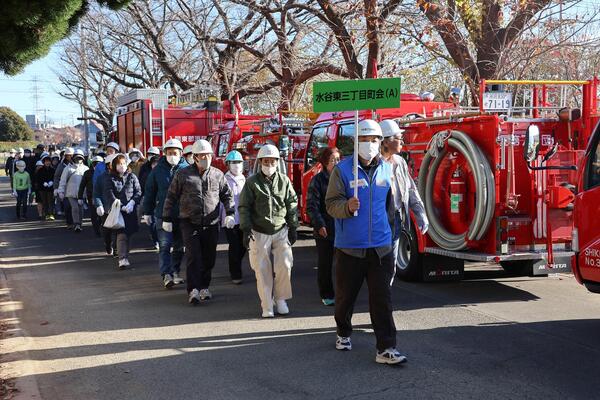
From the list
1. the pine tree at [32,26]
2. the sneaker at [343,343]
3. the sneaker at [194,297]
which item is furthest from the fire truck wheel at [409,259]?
the pine tree at [32,26]

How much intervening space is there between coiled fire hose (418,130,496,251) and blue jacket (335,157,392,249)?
2539mm

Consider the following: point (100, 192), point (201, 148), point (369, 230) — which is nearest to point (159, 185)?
point (201, 148)

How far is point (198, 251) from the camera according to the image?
340 inches

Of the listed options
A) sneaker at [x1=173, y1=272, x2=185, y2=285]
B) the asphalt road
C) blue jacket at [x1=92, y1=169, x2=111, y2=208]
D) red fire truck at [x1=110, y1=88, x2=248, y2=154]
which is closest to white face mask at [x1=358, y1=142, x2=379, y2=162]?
the asphalt road

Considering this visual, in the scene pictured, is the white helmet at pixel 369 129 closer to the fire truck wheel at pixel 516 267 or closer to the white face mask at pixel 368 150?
the white face mask at pixel 368 150

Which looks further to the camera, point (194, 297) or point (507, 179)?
point (194, 297)

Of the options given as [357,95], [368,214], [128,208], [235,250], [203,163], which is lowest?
[235,250]

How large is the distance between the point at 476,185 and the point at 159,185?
4.37 meters

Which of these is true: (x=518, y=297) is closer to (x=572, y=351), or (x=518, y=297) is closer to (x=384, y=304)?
(x=572, y=351)

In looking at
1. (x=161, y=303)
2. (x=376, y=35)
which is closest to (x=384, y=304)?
(x=161, y=303)

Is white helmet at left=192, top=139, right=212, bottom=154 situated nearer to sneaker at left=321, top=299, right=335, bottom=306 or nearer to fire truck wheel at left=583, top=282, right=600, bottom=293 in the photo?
sneaker at left=321, top=299, right=335, bottom=306

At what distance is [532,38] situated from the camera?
14.1 metres

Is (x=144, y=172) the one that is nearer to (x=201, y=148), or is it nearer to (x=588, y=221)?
(x=201, y=148)

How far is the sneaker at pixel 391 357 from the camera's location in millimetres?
5914
